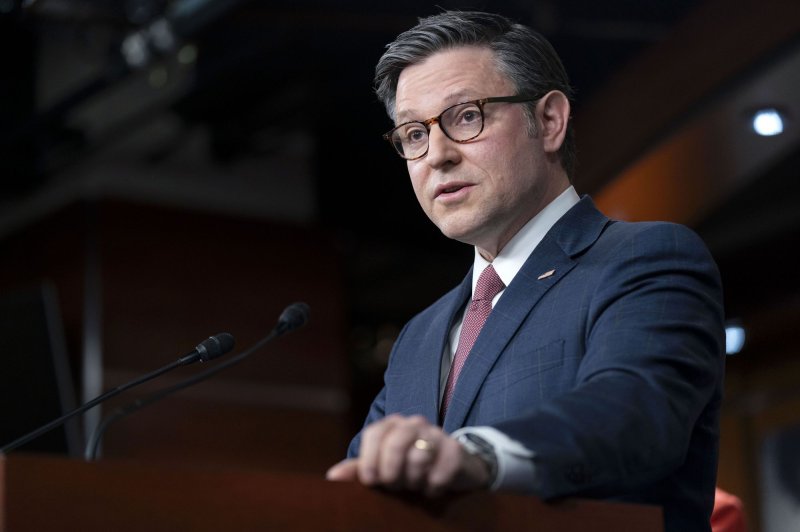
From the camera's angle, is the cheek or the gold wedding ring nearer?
the gold wedding ring

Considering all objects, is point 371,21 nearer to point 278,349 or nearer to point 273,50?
point 273,50

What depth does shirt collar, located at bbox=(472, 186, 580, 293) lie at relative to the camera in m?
1.80

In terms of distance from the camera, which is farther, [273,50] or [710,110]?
[273,50]

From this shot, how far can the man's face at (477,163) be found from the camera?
1.79 meters

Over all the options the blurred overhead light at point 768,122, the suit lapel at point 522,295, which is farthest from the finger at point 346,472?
the blurred overhead light at point 768,122

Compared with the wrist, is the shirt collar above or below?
above

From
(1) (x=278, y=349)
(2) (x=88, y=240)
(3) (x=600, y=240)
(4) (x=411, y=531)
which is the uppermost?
(2) (x=88, y=240)

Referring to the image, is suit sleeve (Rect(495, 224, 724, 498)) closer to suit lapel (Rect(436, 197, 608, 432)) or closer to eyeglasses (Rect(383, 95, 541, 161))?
suit lapel (Rect(436, 197, 608, 432))

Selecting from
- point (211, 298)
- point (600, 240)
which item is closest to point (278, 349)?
point (211, 298)

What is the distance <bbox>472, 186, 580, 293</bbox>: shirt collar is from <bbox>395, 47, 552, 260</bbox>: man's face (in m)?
0.01

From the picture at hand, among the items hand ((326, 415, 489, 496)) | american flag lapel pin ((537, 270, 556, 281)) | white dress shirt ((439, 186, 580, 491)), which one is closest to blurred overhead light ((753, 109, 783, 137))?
white dress shirt ((439, 186, 580, 491))

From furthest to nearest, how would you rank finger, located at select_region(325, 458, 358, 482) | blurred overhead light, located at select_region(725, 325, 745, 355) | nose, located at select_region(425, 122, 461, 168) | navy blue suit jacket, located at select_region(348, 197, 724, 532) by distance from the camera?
1. blurred overhead light, located at select_region(725, 325, 745, 355)
2. nose, located at select_region(425, 122, 461, 168)
3. navy blue suit jacket, located at select_region(348, 197, 724, 532)
4. finger, located at select_region(325, 458, 358, 482)

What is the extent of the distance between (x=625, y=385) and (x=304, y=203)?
5.81 meters

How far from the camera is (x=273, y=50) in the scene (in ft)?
17.8
